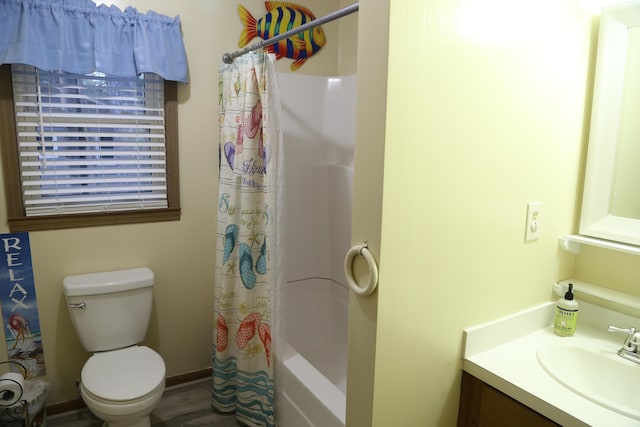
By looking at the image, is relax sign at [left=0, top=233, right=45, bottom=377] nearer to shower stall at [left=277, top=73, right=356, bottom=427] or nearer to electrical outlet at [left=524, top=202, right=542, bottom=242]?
shower stall at [left=277, top=73, right=356, bottom=427]

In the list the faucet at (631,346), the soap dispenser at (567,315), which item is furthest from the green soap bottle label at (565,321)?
the faucet at (631,346)

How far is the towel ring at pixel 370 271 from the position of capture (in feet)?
3.26

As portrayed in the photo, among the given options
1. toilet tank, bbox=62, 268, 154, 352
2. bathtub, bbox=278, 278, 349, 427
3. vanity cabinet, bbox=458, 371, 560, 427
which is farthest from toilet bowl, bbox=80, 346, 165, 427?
vanity cabinet, bbox=458, 371, 560, 427

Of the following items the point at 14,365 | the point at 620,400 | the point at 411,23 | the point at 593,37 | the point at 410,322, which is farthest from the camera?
the point at 14,365

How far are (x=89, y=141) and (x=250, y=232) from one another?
3.25 feet

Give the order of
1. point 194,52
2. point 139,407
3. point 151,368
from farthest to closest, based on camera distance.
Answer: point 194,52, point 151,368, point 139,407

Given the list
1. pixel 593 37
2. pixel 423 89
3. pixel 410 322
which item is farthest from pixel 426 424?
pixel 593 37

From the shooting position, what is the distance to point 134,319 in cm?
218

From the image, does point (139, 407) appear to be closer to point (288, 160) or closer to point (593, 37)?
point (288, 160)

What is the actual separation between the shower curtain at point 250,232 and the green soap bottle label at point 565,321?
120cm

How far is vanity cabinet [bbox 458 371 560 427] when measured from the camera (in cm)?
109

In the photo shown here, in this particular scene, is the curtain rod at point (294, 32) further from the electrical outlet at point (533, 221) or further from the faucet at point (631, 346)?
the faucet at point (631, 346)

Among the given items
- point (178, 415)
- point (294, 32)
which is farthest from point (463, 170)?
point (178, 415)

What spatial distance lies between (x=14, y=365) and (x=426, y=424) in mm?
2149
